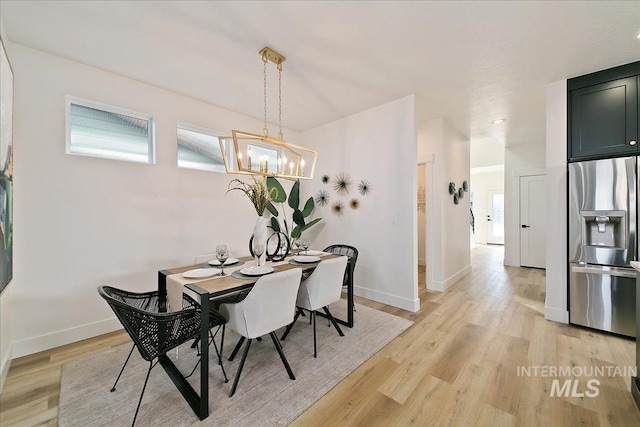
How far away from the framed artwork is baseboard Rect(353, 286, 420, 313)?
3587 mm

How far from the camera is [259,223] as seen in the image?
2301 millimetres

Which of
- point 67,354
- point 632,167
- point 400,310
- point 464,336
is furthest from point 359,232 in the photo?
point 67,354

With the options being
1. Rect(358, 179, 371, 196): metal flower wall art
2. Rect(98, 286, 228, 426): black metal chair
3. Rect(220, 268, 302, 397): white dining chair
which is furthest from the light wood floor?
Rect(358, 179, 371, 196): metal flower wall art

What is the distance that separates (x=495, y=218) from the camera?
29.4 ft

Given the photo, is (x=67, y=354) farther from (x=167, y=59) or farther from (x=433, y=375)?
(x=433, y=375)

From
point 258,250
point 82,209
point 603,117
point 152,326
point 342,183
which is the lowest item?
point 152,326

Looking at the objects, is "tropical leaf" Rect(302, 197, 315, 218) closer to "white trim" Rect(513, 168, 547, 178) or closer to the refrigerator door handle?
the refrigerator door handle

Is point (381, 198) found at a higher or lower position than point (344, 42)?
lower

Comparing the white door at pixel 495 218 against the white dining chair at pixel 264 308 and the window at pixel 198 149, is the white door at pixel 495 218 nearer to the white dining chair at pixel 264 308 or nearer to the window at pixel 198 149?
the window at pixel 198 149

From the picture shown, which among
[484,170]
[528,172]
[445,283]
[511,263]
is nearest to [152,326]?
[445,283]

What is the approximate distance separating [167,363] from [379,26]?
3.27m

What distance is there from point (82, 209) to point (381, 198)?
3.50 metres

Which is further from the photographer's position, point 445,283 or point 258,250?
point 445,283

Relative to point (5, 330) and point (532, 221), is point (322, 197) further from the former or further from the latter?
point (532, 221)
